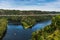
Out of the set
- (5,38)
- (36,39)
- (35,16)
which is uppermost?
(36,39)

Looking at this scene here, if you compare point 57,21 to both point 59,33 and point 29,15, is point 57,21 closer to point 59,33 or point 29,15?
point 59,33

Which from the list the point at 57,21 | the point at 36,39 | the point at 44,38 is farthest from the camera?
the point at 57,21

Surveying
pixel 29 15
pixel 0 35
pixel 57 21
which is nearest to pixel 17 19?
pixel 29 15

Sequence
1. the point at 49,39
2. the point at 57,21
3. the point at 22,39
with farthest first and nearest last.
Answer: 1. the point at 22,39
2. the point at 57,21
3. the point at 49,39

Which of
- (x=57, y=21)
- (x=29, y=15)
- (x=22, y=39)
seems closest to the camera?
(x=57, y=21)

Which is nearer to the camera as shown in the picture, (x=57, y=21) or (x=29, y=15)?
(x=57, y=21)

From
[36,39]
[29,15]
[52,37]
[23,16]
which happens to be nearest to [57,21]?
[36,39]

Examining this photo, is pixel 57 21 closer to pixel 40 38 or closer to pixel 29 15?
pixel 40 38

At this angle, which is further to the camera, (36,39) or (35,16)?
(35,16)

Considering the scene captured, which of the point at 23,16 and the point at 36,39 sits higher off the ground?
the point at 36,39
